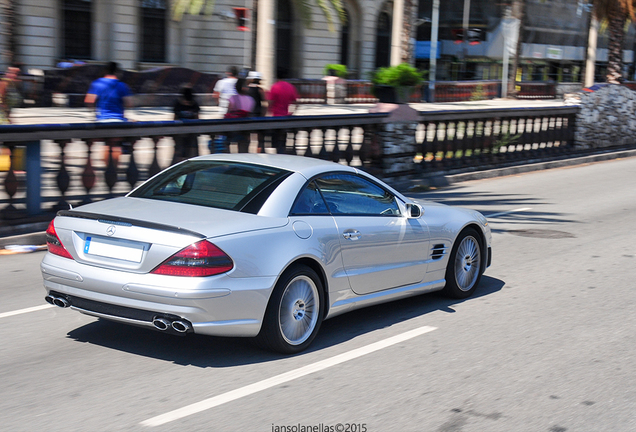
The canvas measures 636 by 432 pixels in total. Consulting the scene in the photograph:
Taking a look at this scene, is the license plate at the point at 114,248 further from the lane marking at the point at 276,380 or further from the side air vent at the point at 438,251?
the side air vent at the point at 438,251

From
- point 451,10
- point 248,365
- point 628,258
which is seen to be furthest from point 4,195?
point 451,10

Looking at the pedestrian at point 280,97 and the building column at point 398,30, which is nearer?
the pedestrian at point 280,97

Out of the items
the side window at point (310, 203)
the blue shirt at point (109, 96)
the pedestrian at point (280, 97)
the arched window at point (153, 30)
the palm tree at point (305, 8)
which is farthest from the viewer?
the arched window at point (153, 30)

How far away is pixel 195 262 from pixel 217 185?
107 cm

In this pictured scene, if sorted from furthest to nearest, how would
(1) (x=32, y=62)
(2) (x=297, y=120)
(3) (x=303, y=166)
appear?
1. (1) (x=32, y=62)
2. (2) (x=297, y=120)
3. (3) (x=303, y=166)

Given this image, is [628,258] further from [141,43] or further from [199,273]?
[141,43]

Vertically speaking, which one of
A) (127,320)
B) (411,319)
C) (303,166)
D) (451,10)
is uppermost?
A: (451,10)

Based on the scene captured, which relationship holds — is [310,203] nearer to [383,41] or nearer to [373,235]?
[373,235]

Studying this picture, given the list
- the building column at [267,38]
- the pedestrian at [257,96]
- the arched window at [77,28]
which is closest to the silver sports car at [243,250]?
the pedestrian at [257,96]

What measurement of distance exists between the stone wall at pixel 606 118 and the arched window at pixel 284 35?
19.8 metres

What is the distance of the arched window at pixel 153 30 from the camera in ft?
111

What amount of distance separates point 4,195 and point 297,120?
16.4 ft

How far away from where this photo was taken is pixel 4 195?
9.12 metres

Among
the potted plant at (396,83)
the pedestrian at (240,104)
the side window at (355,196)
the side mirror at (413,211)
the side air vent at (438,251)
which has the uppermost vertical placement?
the potted plant at (396,83)
